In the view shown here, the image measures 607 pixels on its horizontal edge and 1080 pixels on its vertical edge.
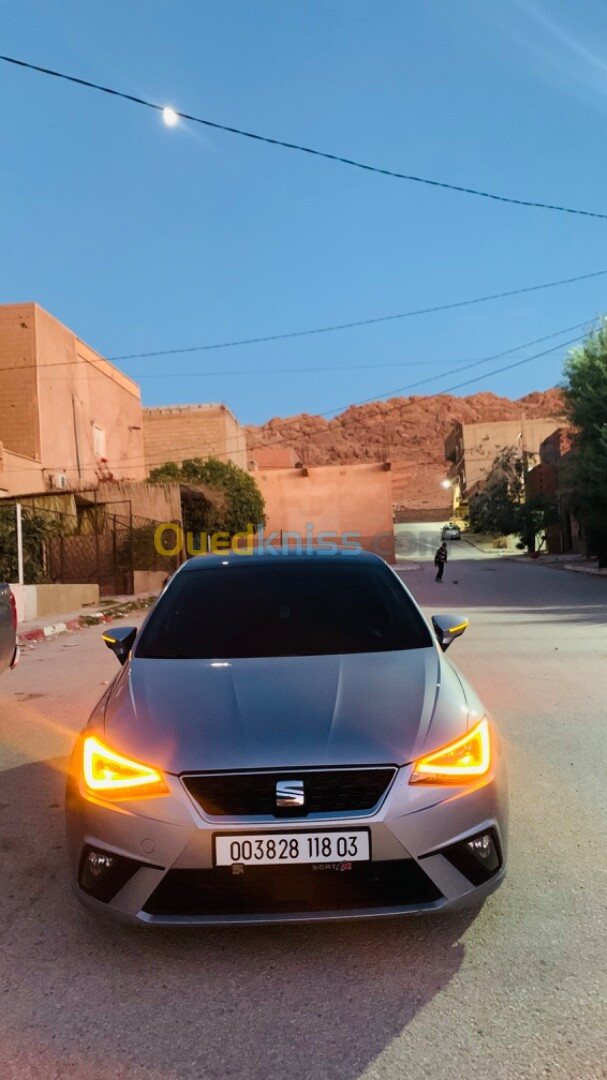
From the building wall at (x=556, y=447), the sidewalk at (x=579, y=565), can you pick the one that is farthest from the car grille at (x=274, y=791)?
the building wall at (x=556, y=447)

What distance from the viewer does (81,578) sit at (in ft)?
94.9

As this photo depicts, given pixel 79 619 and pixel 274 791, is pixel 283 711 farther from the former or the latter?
pixel 79 619

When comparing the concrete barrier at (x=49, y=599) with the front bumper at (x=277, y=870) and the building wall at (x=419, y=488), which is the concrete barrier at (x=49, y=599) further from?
the building wall at (x=419, y=488)

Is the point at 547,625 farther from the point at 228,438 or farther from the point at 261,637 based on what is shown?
the point at 228,438

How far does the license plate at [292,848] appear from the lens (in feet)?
8.93

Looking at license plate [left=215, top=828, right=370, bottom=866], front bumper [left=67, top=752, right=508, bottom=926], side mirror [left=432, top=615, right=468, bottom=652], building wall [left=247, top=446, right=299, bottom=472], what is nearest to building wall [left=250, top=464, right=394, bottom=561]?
building wall [left=247, top=446, right=299, bottom=472]

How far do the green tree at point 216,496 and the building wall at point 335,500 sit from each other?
5038mm

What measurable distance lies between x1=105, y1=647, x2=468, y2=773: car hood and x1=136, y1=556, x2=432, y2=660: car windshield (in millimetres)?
220

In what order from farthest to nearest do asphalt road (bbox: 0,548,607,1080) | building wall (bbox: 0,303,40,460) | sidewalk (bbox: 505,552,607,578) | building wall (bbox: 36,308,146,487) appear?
building wall (bbox: 36,308,146,487) < building wall (bbox: 0,303,40,460) < sidewalk (bbox: 505,552,607,578) < asphalt road (bbox: 0,548,607,1080)

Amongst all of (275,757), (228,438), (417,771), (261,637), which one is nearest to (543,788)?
(261,637)

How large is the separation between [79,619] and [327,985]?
16750 millimetres

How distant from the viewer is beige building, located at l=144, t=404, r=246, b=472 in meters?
61.0

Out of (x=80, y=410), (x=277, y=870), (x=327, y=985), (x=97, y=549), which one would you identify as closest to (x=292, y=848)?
(x=277, y=870)

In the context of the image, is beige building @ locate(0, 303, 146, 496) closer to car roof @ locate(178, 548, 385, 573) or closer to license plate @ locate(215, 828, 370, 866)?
car roof @ locate(178, 548, 385, 573)
